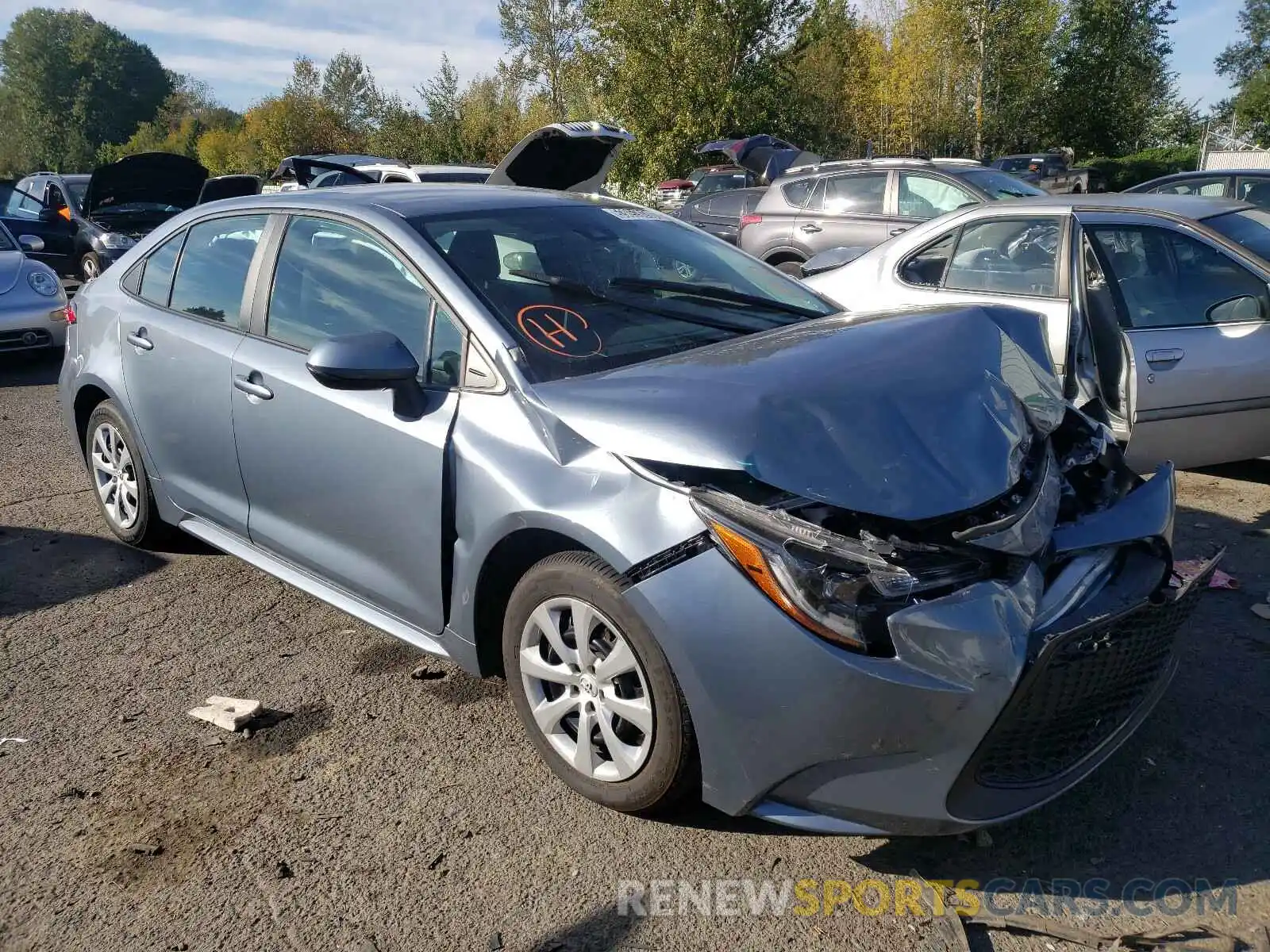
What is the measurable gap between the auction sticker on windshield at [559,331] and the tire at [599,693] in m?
0.70

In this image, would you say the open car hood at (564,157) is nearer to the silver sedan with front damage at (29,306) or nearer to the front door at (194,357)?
the front door at (194,357)

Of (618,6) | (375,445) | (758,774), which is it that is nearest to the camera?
(758,774)

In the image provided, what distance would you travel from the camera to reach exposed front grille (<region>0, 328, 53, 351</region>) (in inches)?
366

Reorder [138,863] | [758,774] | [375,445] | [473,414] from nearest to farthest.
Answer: [758,774] → [138,863] → [473,414] → [375,445]

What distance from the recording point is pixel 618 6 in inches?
1104

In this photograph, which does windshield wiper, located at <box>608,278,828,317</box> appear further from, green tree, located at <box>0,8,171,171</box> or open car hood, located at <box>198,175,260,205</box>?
green tree, located at <box>0,8,171,171</box>

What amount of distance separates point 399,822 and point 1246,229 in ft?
17.2

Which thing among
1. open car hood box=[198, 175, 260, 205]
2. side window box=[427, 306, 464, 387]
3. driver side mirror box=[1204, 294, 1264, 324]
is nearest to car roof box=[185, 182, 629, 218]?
side window box=[427, 306, 464, 387]

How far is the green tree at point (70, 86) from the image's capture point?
275ft

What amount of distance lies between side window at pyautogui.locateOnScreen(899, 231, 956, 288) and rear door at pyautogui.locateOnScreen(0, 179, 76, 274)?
13149 mm

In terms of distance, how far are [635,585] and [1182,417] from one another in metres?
3.44

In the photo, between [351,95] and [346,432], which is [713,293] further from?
[351,95]

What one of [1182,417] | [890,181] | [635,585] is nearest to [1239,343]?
[1182,417]

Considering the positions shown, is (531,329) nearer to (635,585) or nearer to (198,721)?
(635,585)
